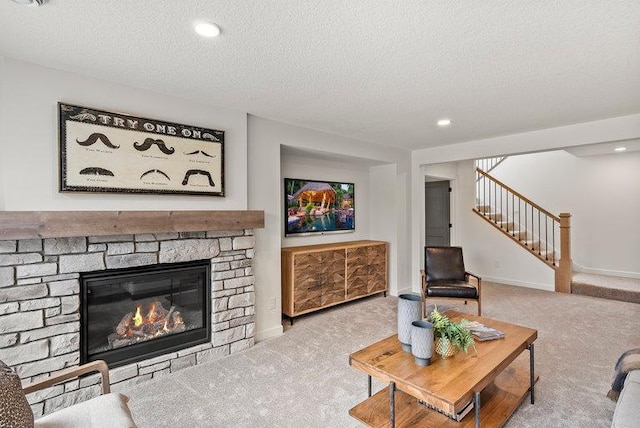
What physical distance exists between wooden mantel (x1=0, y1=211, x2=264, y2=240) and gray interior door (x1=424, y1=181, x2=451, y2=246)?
15.9 feet

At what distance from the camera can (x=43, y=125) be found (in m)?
2.24

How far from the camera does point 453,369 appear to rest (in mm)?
1879

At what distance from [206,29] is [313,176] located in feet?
9.81

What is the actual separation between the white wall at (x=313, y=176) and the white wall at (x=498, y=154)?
205 mm

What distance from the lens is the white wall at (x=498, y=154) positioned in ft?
11.6

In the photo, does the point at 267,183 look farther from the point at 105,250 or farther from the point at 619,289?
the point at 619,289

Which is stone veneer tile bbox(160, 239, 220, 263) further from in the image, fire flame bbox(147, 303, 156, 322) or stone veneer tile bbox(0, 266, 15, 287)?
stone veneer tile bbox(0, 266, 15, 287)

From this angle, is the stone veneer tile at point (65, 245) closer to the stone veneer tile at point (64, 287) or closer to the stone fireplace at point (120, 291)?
the stone fireplace at point (120, 291)

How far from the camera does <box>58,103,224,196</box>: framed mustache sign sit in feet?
7.63

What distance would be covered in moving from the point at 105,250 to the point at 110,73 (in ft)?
4.26

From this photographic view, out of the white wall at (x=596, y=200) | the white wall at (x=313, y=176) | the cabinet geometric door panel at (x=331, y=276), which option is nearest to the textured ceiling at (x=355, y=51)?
the white wall at (x=313, y=176)

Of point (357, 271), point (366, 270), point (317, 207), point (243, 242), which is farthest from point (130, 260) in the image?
point (366, 270)

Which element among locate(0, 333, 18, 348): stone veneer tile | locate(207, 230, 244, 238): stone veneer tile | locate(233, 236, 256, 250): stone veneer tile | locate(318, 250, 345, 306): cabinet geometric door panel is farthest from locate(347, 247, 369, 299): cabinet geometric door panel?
locate(0, 333, 18, 348): stone veneer tile

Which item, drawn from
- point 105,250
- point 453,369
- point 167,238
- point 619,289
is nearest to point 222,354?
point 167,238
